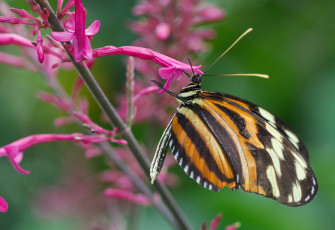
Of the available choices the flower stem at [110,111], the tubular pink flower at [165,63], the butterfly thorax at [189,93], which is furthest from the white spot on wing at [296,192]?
the tubular pink flower at [165,63]

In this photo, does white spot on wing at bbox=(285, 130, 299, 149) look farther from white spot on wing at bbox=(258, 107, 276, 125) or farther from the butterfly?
white spot on wing at bbox=(258, 107, 276, 125)

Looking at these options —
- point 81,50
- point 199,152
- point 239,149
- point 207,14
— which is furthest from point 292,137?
point 81,50

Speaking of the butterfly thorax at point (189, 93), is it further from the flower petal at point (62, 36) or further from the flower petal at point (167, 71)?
the flower petal at point (62, 36)

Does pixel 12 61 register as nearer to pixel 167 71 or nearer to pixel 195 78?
pixel 195 78

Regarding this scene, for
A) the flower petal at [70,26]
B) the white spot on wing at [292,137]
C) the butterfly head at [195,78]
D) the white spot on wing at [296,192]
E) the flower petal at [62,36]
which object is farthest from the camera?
the white spot on wing at [292,137]

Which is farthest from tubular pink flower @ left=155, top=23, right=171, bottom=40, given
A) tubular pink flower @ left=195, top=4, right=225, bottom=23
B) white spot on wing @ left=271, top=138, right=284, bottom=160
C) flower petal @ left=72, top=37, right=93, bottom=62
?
flower petal @ left=72, top=37, right=93, bottom=62

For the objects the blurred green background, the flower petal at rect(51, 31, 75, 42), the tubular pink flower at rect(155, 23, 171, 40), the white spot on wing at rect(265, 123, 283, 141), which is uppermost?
the flower petal at rect(51, 31, 75, 42)

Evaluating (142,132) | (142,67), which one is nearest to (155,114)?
(142,67)
